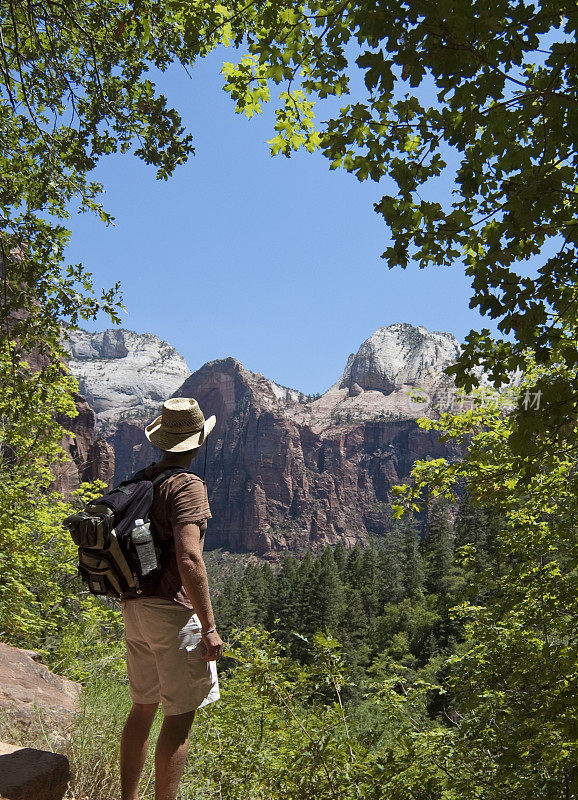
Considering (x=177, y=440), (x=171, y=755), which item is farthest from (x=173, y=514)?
(x=171, y=755)

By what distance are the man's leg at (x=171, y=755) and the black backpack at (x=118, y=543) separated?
1.76 ft

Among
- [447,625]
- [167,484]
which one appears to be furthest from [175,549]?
[447,625]

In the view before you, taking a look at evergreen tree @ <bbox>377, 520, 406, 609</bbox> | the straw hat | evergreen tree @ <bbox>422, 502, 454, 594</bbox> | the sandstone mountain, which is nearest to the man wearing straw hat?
the straw hat

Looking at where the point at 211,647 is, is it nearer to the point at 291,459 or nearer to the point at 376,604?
the point at 376,604

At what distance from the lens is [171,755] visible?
2201 mm

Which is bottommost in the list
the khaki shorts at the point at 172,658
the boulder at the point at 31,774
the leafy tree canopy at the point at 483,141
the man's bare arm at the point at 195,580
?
the boulder at the point at 31,774

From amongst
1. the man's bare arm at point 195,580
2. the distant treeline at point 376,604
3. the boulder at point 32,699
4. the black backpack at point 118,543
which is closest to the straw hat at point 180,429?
the black backpack at point 118,543

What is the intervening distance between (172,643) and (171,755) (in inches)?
16.5

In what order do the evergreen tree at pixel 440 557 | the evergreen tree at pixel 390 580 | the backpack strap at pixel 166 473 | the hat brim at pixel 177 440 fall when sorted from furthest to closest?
the evergreen tree at pixel 390 580
the evergreen tree at pixel 440 557
the hat brim at pixel 177 440
the backpack strap at pixel 166 473

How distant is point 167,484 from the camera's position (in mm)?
2443

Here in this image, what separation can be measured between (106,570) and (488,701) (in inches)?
123

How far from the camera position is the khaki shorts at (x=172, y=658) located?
7.39 ft

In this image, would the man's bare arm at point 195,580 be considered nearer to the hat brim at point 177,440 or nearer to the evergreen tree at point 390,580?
the hat brim at point 177,440

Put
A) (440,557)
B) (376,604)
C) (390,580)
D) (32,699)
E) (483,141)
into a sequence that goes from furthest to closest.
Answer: (390,580) → (376,604) → (440,557) → (32,699) → (483,141)
